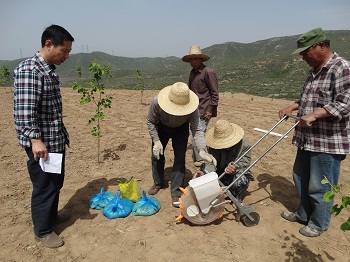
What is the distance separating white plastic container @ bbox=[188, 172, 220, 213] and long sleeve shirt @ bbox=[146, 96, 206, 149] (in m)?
0.55

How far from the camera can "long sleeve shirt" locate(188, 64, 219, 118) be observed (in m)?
4.67

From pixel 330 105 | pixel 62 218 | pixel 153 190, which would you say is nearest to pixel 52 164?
pixel 62 218

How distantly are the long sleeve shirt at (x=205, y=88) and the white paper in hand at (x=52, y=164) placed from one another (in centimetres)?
269

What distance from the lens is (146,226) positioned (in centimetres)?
332

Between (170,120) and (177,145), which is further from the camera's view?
(177,145)

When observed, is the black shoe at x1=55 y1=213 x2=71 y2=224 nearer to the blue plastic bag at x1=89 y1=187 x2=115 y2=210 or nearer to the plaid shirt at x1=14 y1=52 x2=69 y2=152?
the blue plastic bag at x1=89 y1=187 x2=115 y2=210

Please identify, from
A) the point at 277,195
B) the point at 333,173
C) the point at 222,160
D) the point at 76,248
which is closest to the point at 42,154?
the point at 76,248

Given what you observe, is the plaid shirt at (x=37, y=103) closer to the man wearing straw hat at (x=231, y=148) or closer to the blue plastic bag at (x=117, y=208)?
the blue plastic bag at (x=117, y=208)

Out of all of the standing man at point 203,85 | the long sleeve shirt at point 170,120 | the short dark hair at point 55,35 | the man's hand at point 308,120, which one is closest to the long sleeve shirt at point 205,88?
the standing man at point 203,85

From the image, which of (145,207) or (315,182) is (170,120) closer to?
(145,207)

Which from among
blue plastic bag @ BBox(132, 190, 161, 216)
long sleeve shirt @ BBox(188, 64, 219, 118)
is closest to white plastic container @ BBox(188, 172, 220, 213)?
blue plastic bag @ BBox(132, 190, 161, 216)

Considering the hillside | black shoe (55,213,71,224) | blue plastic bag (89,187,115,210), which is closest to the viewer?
black shoe (55,213,71,224)

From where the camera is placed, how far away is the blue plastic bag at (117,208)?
3466mm

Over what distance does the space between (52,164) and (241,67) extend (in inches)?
1806
